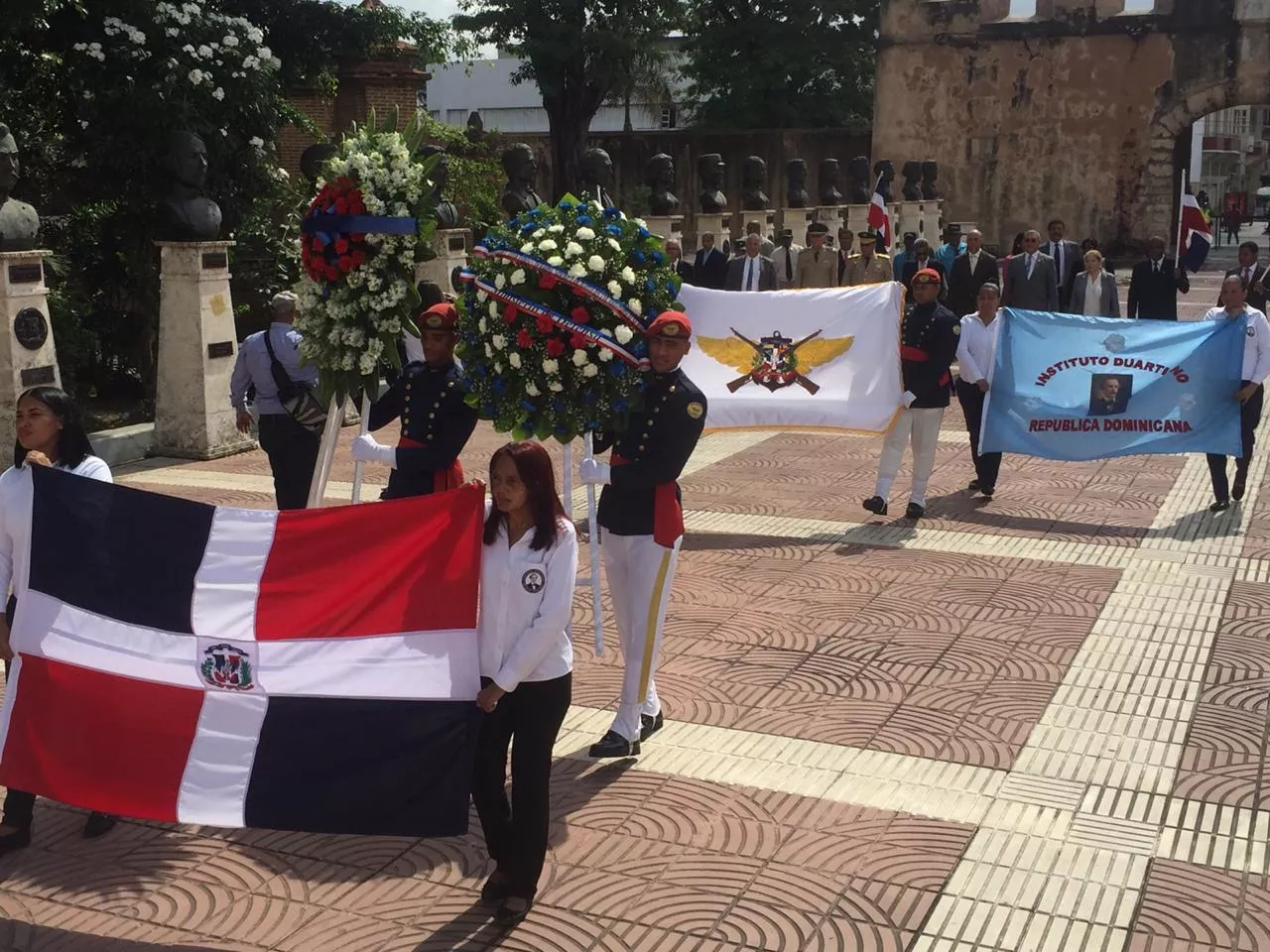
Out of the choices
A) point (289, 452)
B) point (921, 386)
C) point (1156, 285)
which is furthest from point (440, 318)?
point (1156, 285)

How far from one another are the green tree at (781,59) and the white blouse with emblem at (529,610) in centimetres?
4193

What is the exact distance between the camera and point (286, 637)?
5117 mm

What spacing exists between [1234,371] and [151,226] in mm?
10908

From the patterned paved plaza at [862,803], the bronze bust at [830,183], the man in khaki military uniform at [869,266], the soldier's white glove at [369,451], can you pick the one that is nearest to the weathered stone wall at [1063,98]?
the bronze bust at [830,183]

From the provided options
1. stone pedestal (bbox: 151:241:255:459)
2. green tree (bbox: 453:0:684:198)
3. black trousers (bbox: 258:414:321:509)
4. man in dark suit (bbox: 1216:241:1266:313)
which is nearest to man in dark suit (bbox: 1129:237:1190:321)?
man in dark suit (bbox: 1216:241:1266:313)

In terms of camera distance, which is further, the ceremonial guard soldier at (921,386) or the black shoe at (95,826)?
the ceremonial guard soldier at (921,386)

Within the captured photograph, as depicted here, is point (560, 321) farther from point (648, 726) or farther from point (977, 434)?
point (977, 434)

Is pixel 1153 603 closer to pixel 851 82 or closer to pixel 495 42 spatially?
pixel 495 42

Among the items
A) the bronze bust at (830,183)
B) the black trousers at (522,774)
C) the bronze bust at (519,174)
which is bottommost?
the black trousers at (522,774)

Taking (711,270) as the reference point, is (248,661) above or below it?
below

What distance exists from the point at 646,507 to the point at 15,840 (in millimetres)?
2775

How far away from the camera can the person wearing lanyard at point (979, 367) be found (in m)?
11.4

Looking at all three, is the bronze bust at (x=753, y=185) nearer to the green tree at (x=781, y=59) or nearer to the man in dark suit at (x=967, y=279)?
the man in dark suit at (x=967, y=279)

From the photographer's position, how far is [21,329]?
11.6m
